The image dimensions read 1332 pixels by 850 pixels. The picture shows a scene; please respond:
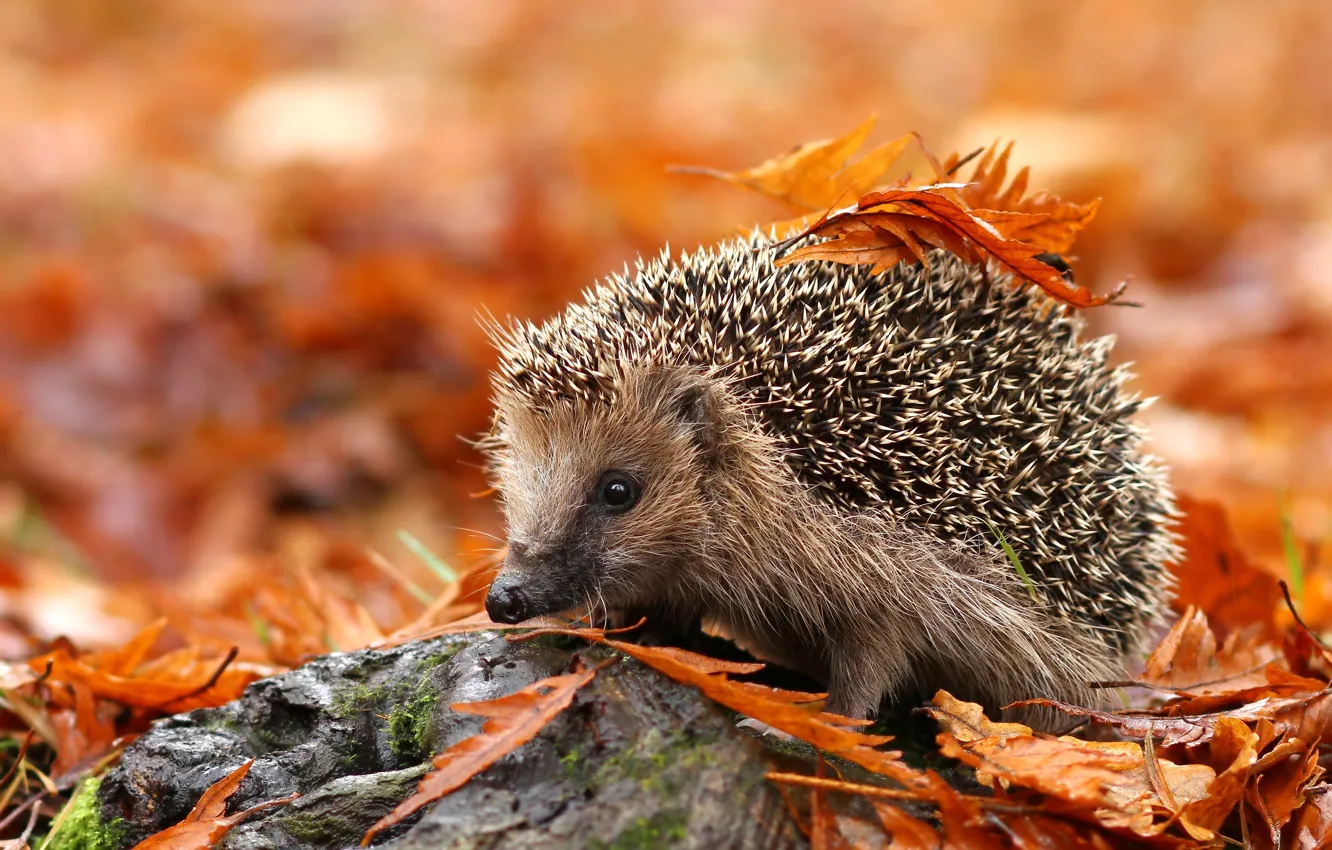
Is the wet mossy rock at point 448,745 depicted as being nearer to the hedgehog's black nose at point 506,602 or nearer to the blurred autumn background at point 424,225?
the hedgehog's black nose at point 506,602

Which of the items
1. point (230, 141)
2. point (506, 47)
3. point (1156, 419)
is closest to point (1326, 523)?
point (1156, 419)

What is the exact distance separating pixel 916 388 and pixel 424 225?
11221 mm

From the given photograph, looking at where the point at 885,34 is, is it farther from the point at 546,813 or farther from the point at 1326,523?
the point at 546,813

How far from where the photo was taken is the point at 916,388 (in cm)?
466

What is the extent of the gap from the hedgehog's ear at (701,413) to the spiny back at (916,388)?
100mm

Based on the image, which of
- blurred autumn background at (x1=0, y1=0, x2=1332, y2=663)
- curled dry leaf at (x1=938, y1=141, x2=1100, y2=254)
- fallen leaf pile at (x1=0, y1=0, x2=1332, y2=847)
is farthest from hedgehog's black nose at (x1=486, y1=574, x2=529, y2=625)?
curled dry leaf at (x1=938, y1=141, x2=1100, y2=254)

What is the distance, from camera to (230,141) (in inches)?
730

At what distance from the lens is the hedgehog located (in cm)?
468

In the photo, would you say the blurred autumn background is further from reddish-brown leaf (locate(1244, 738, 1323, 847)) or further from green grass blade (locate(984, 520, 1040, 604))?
green grass blade (locate(984, 520, 1040, 604))

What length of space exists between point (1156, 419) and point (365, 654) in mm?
8547

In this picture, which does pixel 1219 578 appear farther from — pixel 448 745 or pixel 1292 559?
pixel 448 745

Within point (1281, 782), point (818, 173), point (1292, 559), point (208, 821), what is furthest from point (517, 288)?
point (1281, 782)

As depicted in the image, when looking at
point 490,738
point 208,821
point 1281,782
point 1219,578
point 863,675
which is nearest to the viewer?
point 490,738

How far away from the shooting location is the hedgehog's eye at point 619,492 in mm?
5020
